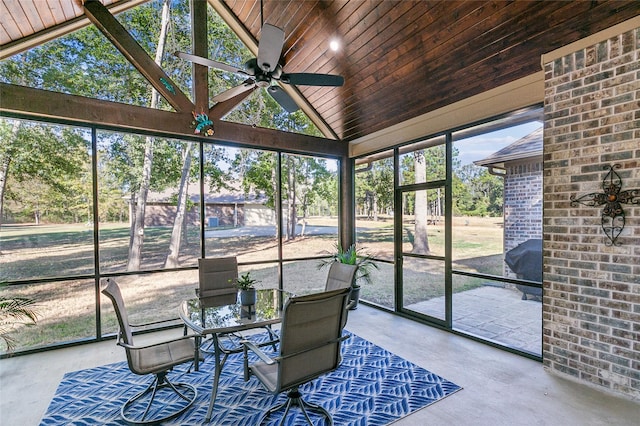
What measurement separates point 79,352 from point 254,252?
2719 millimetres

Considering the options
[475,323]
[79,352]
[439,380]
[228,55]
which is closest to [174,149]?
[228,55]

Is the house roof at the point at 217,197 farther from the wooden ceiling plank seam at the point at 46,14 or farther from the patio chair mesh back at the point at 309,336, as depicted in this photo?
the patio chair mesh back at the point at 309,336

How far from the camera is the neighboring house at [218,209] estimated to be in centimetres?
498

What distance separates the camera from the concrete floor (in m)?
2.37

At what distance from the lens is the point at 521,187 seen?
11.5 ft

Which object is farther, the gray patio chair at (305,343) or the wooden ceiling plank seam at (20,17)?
the wooden ceiling plank seam at (20,17)

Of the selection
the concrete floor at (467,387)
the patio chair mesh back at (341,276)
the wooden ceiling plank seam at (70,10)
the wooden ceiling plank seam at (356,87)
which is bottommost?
the concrete floor at (467,387)

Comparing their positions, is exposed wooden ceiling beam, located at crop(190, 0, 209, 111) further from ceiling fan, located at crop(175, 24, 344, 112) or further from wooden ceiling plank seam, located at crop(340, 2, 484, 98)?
wooden ceiling plank seam, located at crop(340, 2, 484, 98)

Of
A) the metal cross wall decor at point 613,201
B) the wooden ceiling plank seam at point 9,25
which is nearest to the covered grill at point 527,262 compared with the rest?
the metal cross wall decor at point 613,201

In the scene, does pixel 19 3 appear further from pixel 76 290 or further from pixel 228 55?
pixel 76 290

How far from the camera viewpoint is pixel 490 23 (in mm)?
2893

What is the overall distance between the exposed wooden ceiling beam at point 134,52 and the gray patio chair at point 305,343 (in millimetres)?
3534

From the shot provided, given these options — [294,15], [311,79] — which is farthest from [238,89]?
[294,15]

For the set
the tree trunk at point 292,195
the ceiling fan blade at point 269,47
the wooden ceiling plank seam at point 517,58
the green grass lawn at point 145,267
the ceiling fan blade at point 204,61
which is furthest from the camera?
the tree trunk at point 292,195
